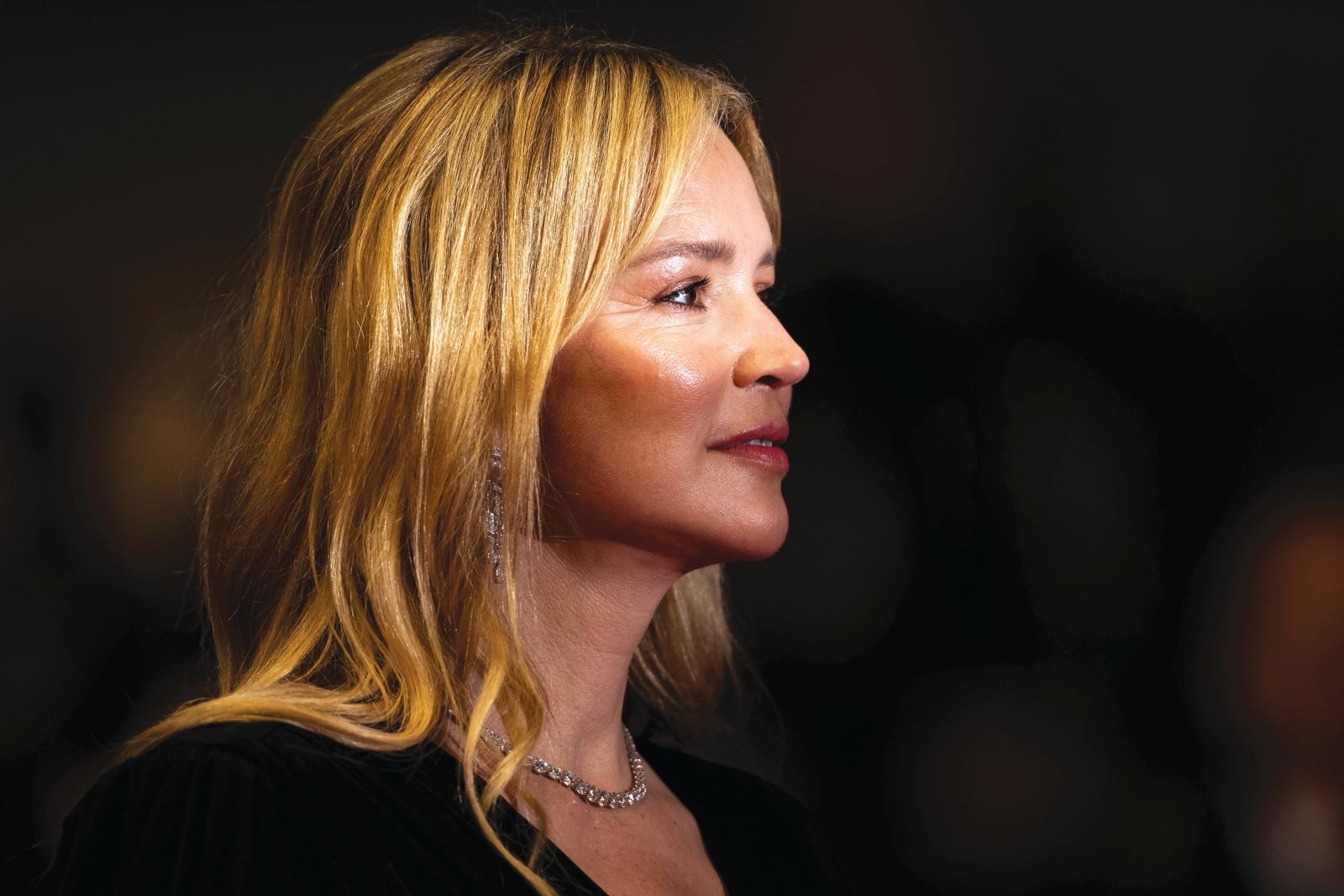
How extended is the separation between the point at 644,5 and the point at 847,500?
2.62 ft

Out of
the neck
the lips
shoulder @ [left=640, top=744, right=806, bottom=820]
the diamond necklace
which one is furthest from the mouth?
shoulder @ [left=640, top=744, right=806, bottom=820]

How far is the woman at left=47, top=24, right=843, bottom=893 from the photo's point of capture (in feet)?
3.56

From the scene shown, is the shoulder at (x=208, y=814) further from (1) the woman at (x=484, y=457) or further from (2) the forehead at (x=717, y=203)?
(2) the forehead at (x=717, y=203)

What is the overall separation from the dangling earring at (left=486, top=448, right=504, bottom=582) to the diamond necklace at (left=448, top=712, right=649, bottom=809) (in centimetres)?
15

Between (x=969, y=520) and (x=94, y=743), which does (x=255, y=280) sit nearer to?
(x=94, y=743)

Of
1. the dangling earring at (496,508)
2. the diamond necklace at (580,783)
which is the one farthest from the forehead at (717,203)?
the diamond necklace at (580,783)

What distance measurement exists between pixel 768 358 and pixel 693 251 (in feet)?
0.41

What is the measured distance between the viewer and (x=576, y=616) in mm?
1253

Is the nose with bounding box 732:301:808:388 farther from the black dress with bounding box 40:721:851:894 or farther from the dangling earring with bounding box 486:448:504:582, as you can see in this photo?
the black dress with bounding box 40:721:851:894

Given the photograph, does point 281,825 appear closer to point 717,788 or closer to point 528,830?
point 528,830

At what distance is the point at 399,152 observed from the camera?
4.04 feet

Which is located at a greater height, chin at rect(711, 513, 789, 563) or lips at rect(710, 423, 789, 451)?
lips at rect(710, 423, 789, 451)

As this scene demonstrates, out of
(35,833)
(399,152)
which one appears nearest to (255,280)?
(399,152)

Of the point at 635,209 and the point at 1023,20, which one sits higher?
the point at 1023,20
